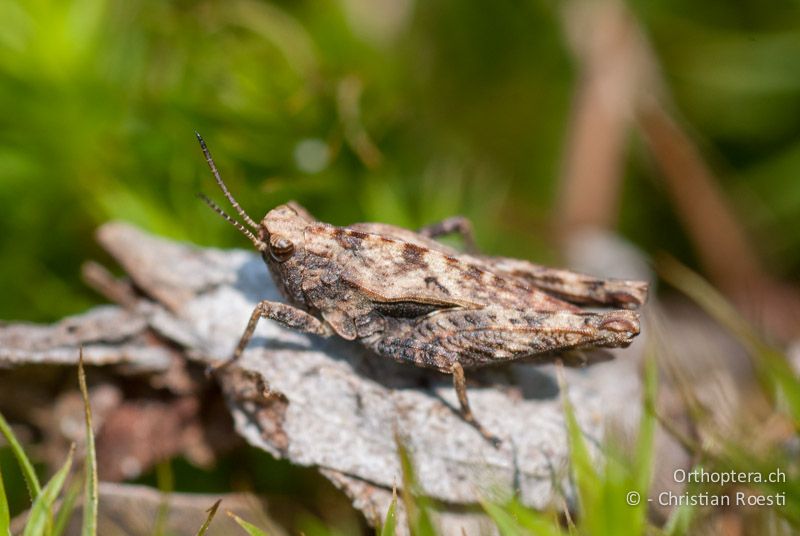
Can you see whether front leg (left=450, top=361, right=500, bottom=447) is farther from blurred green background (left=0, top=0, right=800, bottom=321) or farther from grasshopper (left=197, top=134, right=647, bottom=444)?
blurred green background (left=0, top=0, right=800, bottom=321)

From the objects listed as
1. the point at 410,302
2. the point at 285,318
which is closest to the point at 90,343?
the point at 285,318

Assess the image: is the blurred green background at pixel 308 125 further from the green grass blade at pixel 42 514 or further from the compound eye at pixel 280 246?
the green grass blade at pixel 42 514

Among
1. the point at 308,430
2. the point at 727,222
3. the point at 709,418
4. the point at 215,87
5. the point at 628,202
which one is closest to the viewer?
the point at 308,430

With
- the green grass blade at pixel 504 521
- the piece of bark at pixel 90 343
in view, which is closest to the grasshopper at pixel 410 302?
the piece of bark at pixel 90 343

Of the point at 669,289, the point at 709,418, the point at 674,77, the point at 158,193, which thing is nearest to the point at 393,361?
the point at 709,418

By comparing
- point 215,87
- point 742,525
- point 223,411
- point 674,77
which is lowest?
point 223,411

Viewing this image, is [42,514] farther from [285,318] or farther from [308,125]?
[308,125]

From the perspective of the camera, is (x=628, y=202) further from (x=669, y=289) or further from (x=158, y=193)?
(x=158, y=193)
